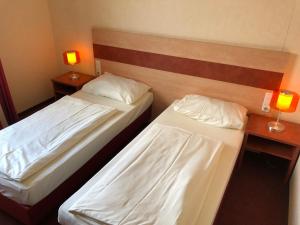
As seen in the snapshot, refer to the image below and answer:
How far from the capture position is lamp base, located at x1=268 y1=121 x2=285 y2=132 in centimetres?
208

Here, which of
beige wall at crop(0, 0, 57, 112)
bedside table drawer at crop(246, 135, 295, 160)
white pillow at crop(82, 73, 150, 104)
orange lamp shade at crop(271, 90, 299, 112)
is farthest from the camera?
beige wall at crop(0, 0, 57, 112)

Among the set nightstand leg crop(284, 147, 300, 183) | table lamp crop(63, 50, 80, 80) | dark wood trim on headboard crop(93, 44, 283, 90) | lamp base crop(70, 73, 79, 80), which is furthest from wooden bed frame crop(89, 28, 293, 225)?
nightstand leg crop(284, 147, 300, 183)

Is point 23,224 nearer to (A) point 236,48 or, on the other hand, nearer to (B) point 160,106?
(B) point 160,106

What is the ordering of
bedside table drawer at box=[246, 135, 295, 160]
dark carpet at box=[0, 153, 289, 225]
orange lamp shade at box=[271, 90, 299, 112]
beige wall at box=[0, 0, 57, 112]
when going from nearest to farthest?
dark carpet at box=[0, 153, 289, 225], orange lamp shade at box=[271, 90, 299, 112], bedside table drawer at box=[246, 135, 295, 160], beige wall at box=[0, 0, 57, 112]

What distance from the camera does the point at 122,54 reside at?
276 cm

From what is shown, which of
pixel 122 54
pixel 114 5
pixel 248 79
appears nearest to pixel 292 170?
pixel 248 79

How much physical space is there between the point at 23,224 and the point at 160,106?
1781 mm

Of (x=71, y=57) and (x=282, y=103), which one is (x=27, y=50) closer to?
(x=71, y=57)

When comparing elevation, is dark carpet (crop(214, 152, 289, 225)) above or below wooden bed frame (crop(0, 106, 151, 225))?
below

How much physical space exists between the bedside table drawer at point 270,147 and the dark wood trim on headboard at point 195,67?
514 mm

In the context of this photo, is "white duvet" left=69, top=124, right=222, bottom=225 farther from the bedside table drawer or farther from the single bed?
the bedside table drawer

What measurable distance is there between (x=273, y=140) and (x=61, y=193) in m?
1.85

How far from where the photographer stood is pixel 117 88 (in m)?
2.56

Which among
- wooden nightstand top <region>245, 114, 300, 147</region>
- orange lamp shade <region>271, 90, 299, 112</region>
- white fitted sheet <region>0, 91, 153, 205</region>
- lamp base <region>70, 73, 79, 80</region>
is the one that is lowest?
white fitted sheet <region>0, 91, 153, 205</region>
